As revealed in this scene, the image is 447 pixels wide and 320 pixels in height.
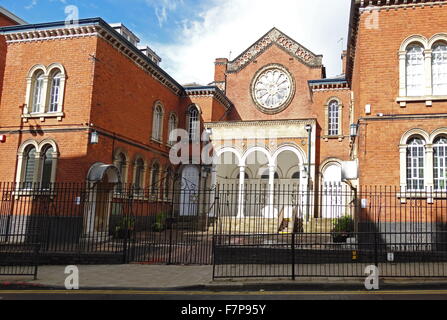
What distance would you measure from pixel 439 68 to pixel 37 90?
57.4 feet

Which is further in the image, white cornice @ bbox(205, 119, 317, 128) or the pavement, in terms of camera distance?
white cornice @ bbox(205, 119, 317, 128)

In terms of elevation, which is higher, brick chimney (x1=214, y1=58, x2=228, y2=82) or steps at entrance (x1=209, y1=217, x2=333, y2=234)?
brick chimney (x1=214, y1=58, x2=228, y2=82)

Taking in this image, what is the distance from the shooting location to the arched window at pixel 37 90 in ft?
62.7

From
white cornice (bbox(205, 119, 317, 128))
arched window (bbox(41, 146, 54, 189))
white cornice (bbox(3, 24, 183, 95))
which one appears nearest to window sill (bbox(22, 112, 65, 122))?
arched window (bbox(41, 146, 54, 189))

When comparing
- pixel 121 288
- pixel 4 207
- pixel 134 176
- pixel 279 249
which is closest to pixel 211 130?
pixel 134 176

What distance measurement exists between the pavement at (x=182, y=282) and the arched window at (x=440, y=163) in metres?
5.92

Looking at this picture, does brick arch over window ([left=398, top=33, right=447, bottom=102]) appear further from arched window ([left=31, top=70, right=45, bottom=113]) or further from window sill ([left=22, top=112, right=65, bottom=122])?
arched window ([left=31, top=70, right=45, bottom=113])

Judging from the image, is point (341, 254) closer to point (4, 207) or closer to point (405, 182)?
point (405, 182)

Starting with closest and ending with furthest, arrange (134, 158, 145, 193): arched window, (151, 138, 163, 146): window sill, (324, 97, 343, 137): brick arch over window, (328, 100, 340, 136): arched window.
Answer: (134, 158, 145, 193): arched window
(151, 138, 163, 146): window sill
(324, 97, 343, 137): brick arch over window
(328, 100, 340, 136): arched window

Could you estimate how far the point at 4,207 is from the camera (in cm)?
1808

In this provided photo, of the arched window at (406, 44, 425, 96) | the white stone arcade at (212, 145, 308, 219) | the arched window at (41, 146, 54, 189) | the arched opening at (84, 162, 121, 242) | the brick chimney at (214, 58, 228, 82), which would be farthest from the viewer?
the brick chimney at (214, 58, 228, 82)

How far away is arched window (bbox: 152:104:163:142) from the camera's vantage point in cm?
2494

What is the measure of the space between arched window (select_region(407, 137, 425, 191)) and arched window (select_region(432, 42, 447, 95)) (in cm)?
205

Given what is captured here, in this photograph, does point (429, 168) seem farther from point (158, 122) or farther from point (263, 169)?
point (158, 122)
